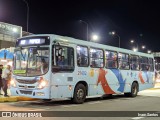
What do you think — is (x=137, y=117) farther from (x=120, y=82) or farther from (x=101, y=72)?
(x=120, y=82)

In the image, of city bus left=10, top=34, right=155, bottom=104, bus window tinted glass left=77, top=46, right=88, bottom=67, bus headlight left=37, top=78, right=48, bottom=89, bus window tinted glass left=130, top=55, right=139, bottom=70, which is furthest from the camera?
bus window tinted glass left=130, top=55, right=139, bottom=70

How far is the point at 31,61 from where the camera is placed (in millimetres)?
14336

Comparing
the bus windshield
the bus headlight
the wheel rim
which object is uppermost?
the bus windshield

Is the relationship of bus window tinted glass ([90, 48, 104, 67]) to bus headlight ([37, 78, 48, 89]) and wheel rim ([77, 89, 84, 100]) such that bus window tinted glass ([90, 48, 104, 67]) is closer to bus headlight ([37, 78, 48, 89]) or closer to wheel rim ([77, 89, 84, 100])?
wheel rim ([77, 89, 84, 100])

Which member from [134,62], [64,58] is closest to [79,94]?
[64,58]

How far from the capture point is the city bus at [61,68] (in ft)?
45.6

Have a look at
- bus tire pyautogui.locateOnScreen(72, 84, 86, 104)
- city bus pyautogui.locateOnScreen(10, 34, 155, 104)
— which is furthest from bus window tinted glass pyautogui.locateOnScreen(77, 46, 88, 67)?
bus tire pyautogui.locateOnScreen(72, 84, 86, 104)

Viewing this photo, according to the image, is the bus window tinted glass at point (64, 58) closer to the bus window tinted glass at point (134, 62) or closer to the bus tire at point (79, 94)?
the bus tire at point (79, 94)

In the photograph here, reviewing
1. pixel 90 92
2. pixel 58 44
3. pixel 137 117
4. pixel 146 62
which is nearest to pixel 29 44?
pixel 58 44

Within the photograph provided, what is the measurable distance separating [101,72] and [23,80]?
4807mm

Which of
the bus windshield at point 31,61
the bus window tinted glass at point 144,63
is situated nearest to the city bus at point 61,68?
the bus windshield at point 31,61

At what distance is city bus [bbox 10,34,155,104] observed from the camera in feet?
45.6

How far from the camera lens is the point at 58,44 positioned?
14.3 metres

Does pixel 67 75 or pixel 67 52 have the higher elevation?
pixel 67 52
